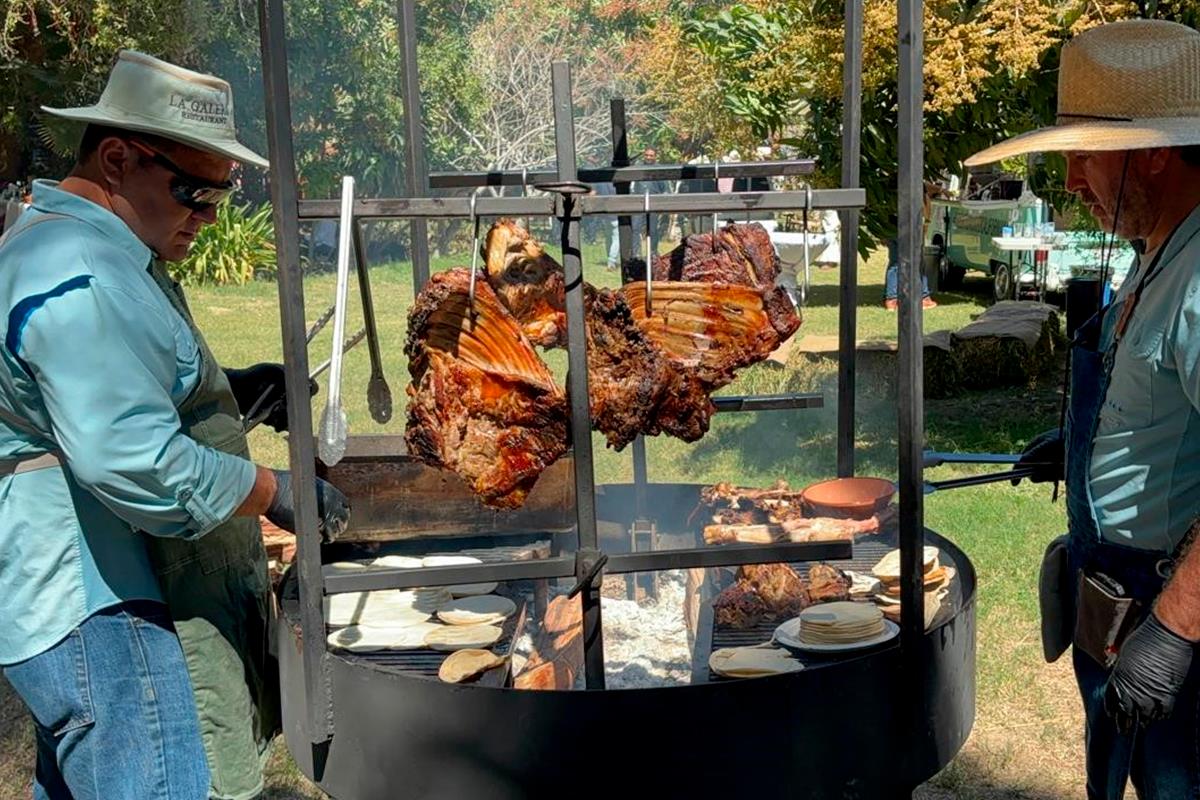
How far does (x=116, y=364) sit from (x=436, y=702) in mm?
899

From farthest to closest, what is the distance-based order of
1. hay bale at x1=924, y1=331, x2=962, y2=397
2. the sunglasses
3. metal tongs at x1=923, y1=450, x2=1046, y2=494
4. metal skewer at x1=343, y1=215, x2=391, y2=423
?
1. hay bale at x1=924, y1=331, x2=962, y2=397
2. metal skewer at x1=343, y1=215, x2=391, y2=423
3. metal tongs at x1=923, y1=450, x2=1046, y2=494
4. the sunglasses

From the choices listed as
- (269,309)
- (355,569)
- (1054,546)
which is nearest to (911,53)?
(1054,546)

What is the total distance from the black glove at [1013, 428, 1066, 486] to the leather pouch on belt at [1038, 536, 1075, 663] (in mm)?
→ 184

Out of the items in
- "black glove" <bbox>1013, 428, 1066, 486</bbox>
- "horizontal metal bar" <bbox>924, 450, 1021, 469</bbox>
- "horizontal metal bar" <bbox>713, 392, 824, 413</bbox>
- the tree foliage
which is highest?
the tree foliage

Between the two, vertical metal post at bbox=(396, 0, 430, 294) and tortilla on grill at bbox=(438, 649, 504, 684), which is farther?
vertical metal post at bbox=(396, 0, 430, 294)

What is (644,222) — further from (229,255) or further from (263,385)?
(229,255)

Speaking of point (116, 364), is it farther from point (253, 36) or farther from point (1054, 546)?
point (253, 36)

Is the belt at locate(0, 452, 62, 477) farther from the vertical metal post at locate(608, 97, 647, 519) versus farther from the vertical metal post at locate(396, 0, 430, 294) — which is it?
the vertical metal post at locate(608, 97, 647, 519)

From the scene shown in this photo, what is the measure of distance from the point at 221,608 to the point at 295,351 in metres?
0.80

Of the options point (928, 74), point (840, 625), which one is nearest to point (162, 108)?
point (840, 625)

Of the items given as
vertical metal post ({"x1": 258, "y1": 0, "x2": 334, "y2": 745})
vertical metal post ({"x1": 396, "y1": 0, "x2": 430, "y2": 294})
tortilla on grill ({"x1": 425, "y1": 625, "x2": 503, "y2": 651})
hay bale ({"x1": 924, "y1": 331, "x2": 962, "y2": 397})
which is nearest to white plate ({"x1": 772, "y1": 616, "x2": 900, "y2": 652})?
tortilla on grill ({"x1": 425, "y1": 625, "x2": 503, "y2": 651})

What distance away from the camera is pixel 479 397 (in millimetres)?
2713

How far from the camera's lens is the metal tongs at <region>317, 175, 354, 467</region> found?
2088mm

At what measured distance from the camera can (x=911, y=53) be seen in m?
2.14
